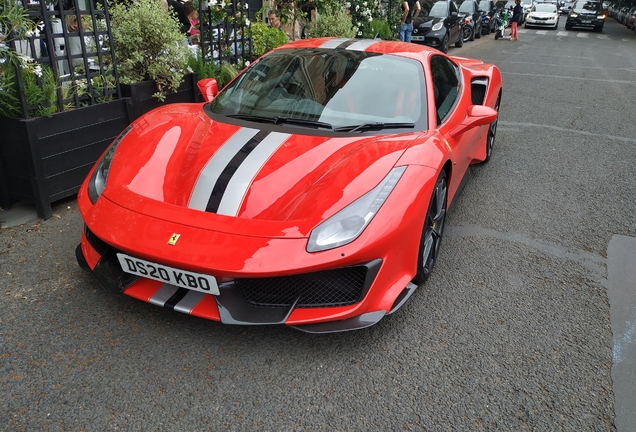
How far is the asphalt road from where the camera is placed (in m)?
2.16

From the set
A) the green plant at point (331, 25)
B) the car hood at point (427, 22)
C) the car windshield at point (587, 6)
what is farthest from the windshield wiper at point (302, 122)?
the car windshield at point (587, 6)

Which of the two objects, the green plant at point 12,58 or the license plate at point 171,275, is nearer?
the license plate at point 171,275

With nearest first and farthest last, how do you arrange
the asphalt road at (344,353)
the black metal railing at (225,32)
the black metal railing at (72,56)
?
the asphalt road at (344,353)
the black metal railing at (72,56)
the black metal railing at (225,32)

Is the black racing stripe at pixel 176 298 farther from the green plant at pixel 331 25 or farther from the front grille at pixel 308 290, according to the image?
the green plant at pixel 331 25

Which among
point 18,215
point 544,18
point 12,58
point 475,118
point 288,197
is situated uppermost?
point 12,58

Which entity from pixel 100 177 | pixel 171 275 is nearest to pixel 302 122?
pixel 100 177

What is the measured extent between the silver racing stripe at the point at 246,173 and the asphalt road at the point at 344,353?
63 cm

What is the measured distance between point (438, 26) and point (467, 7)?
4599 millimetres

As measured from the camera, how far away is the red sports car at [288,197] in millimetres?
2338

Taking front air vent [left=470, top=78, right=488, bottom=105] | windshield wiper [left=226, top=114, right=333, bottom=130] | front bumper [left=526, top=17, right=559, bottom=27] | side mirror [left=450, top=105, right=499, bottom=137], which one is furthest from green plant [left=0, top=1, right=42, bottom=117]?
front bumper [left=526, top=17, right=559, bottom=27]

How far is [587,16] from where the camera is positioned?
26391 mm

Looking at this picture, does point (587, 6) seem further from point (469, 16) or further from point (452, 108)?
point (452, 108)

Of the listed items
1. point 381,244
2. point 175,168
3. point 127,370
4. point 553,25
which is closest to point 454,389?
point 381,244

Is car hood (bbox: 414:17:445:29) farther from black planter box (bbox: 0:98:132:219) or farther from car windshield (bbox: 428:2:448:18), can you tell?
black planter box (bbox: 0:98:132:219)
